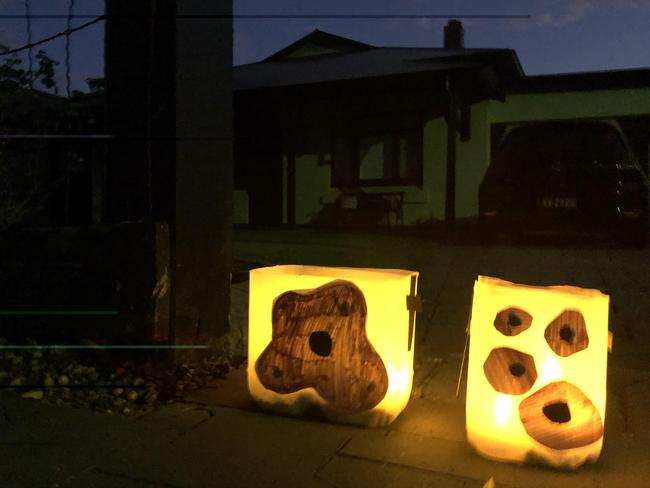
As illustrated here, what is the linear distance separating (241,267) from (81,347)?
2.29m

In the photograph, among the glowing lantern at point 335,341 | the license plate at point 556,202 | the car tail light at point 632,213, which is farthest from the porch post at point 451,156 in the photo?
the glowing lantern at point 335,341

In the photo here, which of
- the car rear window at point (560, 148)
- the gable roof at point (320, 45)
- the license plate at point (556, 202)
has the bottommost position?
the license plate at point (556, 202)

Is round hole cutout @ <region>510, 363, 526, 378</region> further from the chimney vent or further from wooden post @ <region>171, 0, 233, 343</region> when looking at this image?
the chimney vent

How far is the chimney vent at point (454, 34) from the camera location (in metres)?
16.5

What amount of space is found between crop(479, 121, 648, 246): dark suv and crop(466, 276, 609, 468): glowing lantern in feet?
17.5

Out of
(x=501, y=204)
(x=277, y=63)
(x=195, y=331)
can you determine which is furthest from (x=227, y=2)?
(x=277, y=63)

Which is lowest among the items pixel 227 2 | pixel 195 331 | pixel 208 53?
pixel 195 331

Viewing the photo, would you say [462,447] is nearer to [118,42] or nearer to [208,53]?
A: [208,53]

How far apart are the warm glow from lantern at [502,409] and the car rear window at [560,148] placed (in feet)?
18.3

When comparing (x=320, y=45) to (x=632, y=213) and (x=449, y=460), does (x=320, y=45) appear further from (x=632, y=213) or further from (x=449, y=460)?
(x=449, y=460)

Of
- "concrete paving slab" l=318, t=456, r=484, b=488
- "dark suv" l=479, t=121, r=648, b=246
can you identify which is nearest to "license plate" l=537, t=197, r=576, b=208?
"dark suv" l=479, t=121, r=648, b=246

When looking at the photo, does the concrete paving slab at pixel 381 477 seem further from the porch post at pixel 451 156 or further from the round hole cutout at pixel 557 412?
the porch post at pixel 451 156

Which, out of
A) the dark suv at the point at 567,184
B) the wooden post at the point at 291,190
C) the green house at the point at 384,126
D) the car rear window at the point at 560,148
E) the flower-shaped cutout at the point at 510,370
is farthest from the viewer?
the wooden post at the point at 291,190

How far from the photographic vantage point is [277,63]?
15852mm
